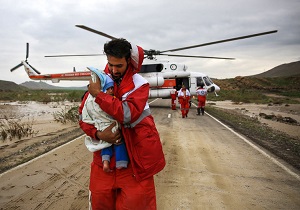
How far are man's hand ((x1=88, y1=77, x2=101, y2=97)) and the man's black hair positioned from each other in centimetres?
26

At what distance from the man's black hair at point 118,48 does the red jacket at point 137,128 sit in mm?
154

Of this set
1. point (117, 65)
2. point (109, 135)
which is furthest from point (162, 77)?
point (109, 135)

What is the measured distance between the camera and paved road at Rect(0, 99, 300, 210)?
13.2ft

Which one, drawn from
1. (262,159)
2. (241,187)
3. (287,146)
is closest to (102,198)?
(241,187)

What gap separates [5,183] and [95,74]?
152 inches

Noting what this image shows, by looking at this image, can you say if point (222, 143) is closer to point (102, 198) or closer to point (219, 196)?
point (219, 196)

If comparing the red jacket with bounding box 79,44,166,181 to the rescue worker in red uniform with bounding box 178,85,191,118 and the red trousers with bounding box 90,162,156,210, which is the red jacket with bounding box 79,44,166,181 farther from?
the rescue worker in red uniform with bounding box 178,85,191,118

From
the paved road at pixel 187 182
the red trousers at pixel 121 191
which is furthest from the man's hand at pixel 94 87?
the paved road at pixel 187 182

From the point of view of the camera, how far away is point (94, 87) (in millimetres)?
2080

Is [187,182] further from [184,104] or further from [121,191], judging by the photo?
[184,104]

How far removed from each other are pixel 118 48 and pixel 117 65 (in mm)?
143

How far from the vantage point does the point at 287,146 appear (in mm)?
8219

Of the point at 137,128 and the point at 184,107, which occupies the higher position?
the point at 137,128

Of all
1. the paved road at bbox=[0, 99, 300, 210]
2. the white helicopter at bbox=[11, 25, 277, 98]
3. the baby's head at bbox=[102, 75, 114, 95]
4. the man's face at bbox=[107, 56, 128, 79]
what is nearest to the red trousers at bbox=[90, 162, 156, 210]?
the baby's head at bbox=[102, 75, 114, 95]
